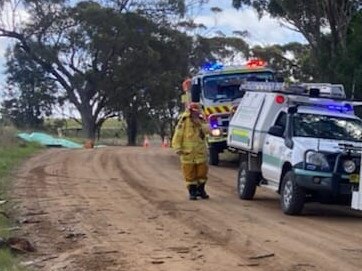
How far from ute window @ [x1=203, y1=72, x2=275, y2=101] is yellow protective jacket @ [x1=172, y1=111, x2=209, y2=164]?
7.65 metres

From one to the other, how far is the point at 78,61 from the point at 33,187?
3846cm

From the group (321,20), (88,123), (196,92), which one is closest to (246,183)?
(196,92)

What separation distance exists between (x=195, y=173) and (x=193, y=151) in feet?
1.34

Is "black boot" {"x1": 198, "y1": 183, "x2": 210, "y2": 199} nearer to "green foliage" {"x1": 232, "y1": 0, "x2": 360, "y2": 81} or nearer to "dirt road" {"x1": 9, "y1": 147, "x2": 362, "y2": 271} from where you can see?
"dirt road" {"x1": 9, "y1": 147, "x2": 362, "y2": 271}

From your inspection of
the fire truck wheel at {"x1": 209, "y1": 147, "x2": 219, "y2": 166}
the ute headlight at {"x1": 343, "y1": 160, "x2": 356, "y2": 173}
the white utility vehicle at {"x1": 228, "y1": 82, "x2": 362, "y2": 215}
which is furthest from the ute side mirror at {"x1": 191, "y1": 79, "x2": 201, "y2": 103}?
the ute headlight at {"x1": 343, "y1": 160, "x2": 356, "y2": 173}

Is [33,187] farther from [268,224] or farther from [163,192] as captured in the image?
[268,224]

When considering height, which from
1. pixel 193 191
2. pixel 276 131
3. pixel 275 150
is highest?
pixel 276 131

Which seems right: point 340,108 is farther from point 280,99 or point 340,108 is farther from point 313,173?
point 313,173

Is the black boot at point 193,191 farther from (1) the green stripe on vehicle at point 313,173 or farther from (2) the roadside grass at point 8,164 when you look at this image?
(2) the roadside grass at point 8,164

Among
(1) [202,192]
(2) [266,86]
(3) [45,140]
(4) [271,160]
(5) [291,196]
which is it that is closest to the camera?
(5) [291,196]

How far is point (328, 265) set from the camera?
9.06 metres

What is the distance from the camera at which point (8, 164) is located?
22.5 metres

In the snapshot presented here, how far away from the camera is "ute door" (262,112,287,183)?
14.0m

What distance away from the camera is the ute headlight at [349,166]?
12562mm
